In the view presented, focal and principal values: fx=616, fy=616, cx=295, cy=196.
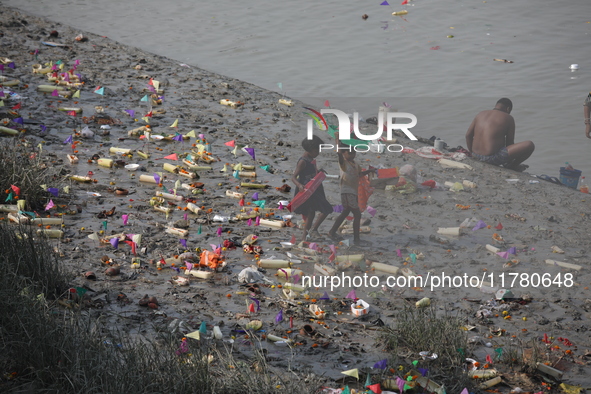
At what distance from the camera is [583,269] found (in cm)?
602

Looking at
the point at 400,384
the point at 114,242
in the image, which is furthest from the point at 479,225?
the point at 114,242

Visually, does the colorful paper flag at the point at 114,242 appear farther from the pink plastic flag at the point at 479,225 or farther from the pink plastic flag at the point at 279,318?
the pink plastic flag at the point at 479,225

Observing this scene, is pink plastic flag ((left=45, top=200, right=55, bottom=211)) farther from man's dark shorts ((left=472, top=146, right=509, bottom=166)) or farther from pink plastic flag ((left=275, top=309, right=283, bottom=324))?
man's dark shorts ((left=472, top=146, right=509, bottom=166))

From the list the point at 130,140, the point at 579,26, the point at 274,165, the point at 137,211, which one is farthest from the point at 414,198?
the point at 579,26

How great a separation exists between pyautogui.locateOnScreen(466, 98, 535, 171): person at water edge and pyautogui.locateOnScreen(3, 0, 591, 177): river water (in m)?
0.75

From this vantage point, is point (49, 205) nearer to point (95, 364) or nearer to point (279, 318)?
point (279, 318)

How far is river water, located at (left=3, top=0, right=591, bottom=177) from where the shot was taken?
38.7ft

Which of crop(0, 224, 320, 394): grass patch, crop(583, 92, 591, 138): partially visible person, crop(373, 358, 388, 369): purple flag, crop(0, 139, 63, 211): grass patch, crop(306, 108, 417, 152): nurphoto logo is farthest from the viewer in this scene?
crop(583, 92, 591, 138): partially visible person

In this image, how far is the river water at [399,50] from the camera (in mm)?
11797

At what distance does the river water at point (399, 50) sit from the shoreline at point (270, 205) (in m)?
1.84

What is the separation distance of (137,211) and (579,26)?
43.8 ft

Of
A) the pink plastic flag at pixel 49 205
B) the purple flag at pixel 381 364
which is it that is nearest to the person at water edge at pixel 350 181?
the purple flag at pixel 381 364

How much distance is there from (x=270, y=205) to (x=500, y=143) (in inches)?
167

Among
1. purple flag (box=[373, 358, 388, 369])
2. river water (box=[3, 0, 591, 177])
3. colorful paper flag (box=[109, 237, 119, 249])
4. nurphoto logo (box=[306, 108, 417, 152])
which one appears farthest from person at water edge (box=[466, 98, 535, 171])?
purple flag (box=[373, 358, 388, 369])
